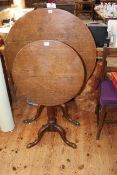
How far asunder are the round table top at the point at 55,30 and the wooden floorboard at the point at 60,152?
84cm

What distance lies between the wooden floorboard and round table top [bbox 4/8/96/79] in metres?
0.84

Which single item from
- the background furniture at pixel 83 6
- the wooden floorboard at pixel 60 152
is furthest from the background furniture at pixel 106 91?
the background furniture at pixel 83 6

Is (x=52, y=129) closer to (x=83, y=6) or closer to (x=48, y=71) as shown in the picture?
(x=48, y=71)

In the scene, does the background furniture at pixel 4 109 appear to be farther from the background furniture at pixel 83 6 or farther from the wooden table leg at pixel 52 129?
the background furniture at pixel 83 6

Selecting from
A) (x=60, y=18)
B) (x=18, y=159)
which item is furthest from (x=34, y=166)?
(x=60, y=18)

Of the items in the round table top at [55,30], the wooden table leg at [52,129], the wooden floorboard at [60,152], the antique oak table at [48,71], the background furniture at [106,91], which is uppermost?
the round table top at [55,30]

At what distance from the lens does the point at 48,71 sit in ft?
5.48

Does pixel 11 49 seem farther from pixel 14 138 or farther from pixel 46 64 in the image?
pixel 14 138

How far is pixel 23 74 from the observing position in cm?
172

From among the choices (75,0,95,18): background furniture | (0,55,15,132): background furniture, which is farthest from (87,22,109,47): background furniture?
(75,0,95,18): background furniture

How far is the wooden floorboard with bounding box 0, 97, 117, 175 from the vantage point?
1847mm

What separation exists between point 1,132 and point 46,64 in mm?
1087

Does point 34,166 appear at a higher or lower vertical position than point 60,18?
lower

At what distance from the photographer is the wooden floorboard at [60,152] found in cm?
185
